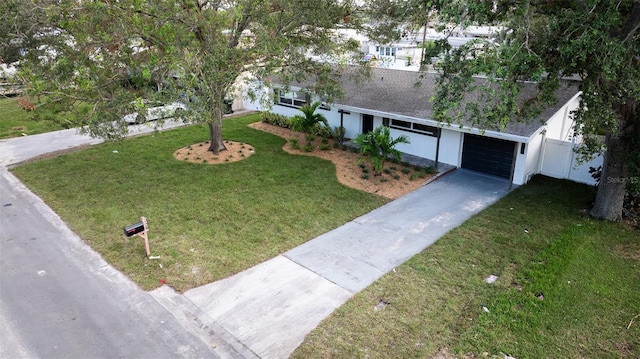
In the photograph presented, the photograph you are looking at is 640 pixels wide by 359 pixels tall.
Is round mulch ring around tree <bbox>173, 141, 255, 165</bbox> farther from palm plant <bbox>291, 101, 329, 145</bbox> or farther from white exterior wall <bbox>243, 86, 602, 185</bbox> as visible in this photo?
white exterior wall <bbox>243, 86, 602, 185</bbox>

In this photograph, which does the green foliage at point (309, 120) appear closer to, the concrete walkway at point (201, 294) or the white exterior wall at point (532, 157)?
the concrete walkway at point (201, 294)

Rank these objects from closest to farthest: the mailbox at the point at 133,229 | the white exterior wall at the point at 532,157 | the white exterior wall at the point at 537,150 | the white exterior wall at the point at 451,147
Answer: the mailbox at the point at 133,229 → the white exterior wall at the point at 532,157 → the white exterior wall at the point at 537,150 → the white exterior wall at the point at 451,147

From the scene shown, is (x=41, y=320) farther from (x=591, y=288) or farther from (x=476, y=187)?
(x=476, y=187)

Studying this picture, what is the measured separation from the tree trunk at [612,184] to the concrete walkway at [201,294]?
3.10 metres

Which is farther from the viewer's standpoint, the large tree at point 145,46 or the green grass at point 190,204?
the large tree at point 145,46

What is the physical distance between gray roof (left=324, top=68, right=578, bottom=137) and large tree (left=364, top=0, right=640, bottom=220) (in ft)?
10.7

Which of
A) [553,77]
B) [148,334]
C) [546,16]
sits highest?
[546,16]

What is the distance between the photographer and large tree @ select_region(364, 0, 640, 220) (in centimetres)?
755

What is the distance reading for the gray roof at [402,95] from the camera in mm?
13172

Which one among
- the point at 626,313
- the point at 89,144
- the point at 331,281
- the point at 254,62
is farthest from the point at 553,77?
the point at 89,144

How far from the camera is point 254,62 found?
1316 centimetres

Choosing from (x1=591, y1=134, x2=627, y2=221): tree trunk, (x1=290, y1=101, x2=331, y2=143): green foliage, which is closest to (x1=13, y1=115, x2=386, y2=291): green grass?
(x1=290, y1=101, x2=331, y2=143): green foliage

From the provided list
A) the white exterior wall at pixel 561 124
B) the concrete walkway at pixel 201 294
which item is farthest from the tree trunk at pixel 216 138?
the white exterior wall at pixel 561 124

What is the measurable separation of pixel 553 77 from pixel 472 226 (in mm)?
3905
